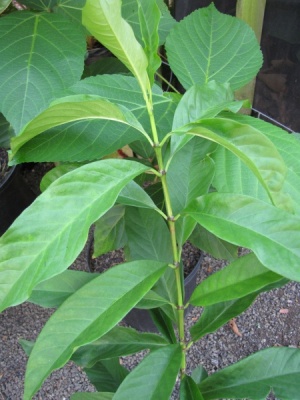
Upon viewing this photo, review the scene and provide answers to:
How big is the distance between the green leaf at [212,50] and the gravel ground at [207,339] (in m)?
0.78

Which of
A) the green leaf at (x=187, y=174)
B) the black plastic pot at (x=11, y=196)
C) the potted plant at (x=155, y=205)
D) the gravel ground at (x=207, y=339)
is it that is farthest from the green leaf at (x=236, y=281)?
the black plastic pot at (x=11, y=196)

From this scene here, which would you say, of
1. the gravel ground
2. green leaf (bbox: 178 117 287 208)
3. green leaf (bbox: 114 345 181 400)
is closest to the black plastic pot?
the gravel ground

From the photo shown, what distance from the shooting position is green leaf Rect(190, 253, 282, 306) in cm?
59

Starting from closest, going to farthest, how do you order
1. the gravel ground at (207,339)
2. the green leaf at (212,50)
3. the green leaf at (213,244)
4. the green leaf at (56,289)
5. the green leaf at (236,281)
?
the green leaf at (236,281) → the green leaf at (56,289) → the green leaf at (212,50) → the green leaf at (213,244) → the gravel ground at (207,339)

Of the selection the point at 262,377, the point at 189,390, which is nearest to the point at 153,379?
the point at 189,390

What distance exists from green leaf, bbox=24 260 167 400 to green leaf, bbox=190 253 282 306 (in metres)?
0.08

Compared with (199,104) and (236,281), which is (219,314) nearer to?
(236,281)

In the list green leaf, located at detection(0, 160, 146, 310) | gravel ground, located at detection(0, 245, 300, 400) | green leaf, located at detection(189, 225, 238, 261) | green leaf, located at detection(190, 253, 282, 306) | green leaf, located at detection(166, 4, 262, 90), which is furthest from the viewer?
gravel ground, located at detection(0, 245, 300, 400)

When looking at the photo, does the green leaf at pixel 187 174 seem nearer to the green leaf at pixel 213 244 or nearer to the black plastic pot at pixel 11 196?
the green leaf at pixel 213 244

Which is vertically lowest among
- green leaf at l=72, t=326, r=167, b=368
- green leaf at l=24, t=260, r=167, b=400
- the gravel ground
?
the gravel ground

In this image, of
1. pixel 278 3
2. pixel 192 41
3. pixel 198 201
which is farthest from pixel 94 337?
pixel 278 3

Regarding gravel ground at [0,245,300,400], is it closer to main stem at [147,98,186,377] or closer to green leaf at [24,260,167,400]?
main stem at [147,98,186,377]

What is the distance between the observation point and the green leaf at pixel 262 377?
0.71m

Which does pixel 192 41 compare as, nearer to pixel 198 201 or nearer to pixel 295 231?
pixel 198 201
